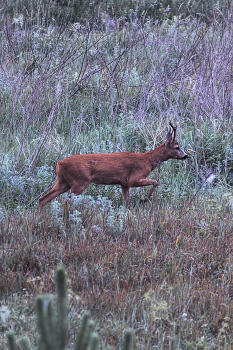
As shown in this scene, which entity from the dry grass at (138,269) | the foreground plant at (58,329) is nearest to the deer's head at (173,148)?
the dry grass at (138,269)

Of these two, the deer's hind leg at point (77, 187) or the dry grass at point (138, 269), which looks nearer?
the dry grass at point (138, 269)

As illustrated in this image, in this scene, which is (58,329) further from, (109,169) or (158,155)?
(158,155)

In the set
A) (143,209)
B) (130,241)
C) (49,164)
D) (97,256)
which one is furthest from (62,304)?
(49,164)

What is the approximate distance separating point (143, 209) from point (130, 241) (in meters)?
1.09

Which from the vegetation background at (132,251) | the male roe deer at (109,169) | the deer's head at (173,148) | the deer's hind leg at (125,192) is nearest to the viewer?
the vegetation background at (132,251)

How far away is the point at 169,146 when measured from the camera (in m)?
5.82

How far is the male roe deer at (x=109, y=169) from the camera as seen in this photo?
16.5 feet

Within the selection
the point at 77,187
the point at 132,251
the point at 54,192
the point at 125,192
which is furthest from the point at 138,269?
the point at 125,192

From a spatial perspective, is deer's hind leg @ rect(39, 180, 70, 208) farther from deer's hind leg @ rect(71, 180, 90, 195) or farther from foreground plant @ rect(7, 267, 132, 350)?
foreground plant @ rect(7, 267, 132, 350)

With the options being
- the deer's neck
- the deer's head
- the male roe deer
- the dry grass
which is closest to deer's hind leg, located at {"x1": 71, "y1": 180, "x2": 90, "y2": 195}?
the male roe deer

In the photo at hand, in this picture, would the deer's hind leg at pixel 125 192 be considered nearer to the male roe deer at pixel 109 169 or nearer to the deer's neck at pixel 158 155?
the male roe deer at pixel 109 169

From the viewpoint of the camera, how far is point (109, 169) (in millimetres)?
5254

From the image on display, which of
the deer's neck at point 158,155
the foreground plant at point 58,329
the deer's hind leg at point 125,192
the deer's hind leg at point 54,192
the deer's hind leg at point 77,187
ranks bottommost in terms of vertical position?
the deer's hind leg at point 125,192

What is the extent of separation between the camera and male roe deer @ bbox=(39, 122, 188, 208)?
5020 mm
